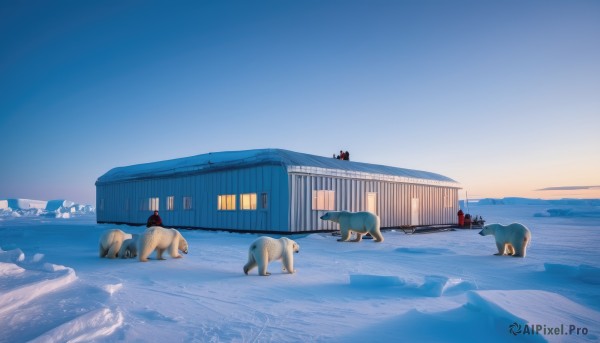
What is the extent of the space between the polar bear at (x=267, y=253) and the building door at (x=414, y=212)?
20914 mm

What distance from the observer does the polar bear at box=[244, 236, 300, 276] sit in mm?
8047

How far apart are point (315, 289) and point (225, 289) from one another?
5.32 ft

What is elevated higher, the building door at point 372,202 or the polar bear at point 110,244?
the building door at point 372,202

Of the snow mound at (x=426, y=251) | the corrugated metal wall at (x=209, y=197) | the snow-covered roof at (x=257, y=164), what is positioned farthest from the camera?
the snow-covered roof at (x=257, y=164)

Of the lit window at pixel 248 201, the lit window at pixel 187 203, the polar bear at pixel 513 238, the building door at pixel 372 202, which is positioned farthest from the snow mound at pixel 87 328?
the building door at pixel 372 202

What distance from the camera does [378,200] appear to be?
24.5 metres

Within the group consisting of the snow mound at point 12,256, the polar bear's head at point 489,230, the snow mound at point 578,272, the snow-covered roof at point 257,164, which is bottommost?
the snow mound at point 578,272

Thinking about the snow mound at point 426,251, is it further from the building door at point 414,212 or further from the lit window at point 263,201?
the building door at point 414,212

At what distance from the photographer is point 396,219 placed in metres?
25.9

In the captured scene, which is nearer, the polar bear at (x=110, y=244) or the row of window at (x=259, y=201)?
Answer: the polar bear at (x=110, y=244)

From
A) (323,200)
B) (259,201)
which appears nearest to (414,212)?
(323,200)

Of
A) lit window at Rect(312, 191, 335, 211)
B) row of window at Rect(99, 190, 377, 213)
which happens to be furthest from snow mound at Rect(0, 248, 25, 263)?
lit window at Rect(312, 191, 335, 211)

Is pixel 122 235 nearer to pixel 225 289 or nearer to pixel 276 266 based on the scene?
pixel 276 266

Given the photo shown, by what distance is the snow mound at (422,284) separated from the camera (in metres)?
6.39
